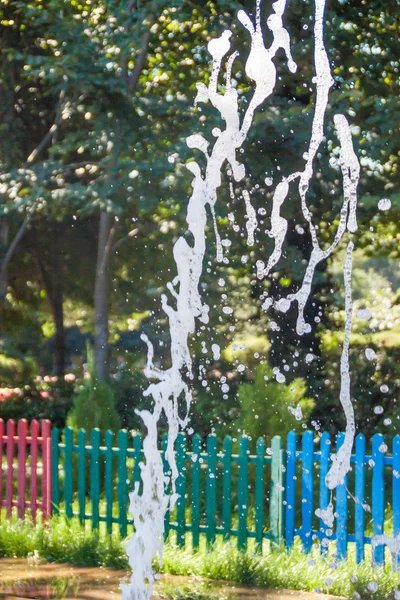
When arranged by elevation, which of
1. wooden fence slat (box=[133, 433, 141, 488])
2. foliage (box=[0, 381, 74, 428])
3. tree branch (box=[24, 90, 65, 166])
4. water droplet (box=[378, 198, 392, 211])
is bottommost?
wooden fence slat (box=[133, 433, 141, 488])

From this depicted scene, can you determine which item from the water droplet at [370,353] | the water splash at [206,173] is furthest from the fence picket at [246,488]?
the water droplet at [370,353]

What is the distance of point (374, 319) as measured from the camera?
13.6 m

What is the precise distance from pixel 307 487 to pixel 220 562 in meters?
0.80

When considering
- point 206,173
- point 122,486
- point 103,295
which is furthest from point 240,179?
point 122,486

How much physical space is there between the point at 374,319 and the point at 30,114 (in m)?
7.11

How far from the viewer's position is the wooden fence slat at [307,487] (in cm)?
584

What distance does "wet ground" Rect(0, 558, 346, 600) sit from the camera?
5141mm

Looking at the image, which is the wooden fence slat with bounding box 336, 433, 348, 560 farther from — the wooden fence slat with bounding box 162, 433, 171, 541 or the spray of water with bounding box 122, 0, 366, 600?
the spray of water with bounding box 122, 0, 366, 600

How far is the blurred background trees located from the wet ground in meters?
3.49

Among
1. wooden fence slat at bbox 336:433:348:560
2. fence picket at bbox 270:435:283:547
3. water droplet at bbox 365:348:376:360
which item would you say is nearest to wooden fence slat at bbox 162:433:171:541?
fence picket at bbox 270:435:283:547

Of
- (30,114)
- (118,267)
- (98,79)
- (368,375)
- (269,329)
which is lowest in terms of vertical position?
(368,375)

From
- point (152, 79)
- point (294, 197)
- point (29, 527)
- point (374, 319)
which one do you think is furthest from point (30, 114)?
point (29, 527)

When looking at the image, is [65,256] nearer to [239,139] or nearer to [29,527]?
[239,139]

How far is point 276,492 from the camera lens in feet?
→ 20.0
